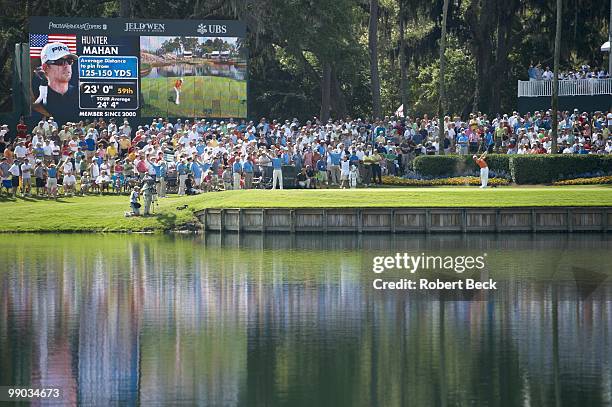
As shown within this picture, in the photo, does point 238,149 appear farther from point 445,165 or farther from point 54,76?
point 54,76

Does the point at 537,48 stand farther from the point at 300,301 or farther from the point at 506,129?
the point at 300,301

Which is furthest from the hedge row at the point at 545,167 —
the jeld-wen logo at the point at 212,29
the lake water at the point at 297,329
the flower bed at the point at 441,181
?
the jeld-wen logo at the point at 212,29

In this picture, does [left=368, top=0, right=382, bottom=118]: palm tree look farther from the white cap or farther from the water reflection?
the white cap

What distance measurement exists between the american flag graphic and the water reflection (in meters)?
3.79

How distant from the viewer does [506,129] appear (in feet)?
204

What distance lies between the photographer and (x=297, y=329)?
2962 centimetres

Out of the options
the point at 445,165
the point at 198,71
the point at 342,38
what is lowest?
the point at 445,165

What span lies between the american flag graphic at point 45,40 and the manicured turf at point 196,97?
3.79 metres

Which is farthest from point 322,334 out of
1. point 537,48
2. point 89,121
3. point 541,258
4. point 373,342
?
point 537,48

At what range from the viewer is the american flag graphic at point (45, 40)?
61.0 meters

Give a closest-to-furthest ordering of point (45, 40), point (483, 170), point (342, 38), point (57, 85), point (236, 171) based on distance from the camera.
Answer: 1. point (483, 170)
2. point (236, 171)
3. point (57, 85)
4. point (45, 40)
5. point (342, 38)

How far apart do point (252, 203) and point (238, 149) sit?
629 cm

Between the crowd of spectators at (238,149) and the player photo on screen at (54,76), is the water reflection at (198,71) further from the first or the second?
the player photo on screen at (54,76)

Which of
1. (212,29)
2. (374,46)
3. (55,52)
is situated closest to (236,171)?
(212,29)
